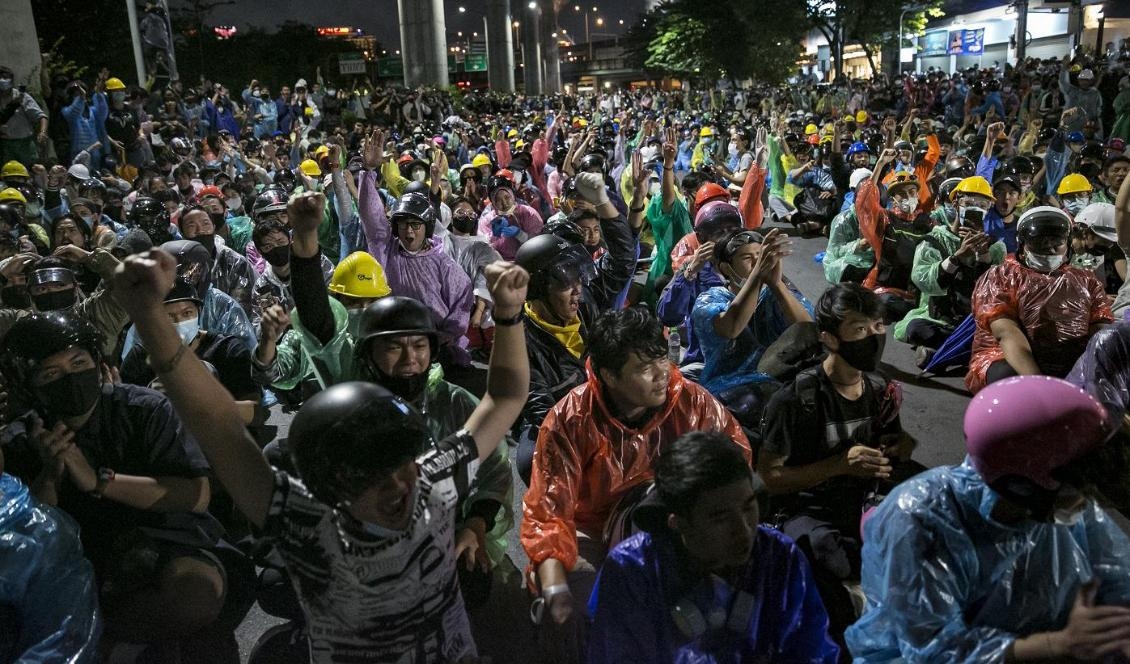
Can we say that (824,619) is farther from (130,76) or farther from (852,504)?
(130,76)

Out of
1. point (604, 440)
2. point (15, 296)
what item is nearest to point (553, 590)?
point (604, 440)

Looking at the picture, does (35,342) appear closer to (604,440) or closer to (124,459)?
(124,459)

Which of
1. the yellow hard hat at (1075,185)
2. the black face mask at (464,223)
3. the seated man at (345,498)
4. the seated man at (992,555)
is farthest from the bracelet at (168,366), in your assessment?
the yellow hard hat at (1075,185)

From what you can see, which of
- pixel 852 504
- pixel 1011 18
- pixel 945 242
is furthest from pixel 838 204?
pixel 1011 18

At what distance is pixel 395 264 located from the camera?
6902 millimetres

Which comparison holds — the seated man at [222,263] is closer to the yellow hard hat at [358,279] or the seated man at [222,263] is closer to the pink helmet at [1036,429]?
the yellow hard hat at [358,279]

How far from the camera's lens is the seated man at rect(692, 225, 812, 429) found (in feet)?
14.4

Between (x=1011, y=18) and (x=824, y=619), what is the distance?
167 feet

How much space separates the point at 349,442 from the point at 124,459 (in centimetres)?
169

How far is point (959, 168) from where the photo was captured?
10656 millimetres

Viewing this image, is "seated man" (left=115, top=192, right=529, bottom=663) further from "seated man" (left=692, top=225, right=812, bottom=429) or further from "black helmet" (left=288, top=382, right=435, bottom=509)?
"seated man" (left=692, top=225, right=812, bottom=429)

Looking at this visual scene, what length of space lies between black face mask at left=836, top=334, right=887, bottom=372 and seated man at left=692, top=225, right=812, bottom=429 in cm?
78

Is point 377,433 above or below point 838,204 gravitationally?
above

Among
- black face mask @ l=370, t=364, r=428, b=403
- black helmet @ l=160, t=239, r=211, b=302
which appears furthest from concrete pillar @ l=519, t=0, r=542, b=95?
black face mask @ l=370, t=364, r=428, b=403
